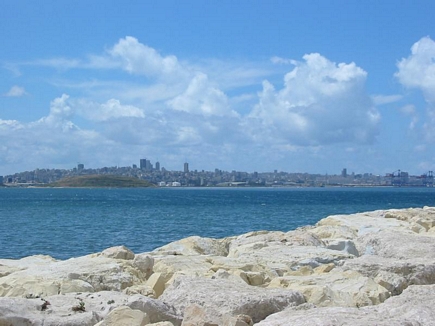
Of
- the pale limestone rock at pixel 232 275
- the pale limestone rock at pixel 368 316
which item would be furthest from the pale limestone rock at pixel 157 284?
the pale limestone rock at pixel 368 316

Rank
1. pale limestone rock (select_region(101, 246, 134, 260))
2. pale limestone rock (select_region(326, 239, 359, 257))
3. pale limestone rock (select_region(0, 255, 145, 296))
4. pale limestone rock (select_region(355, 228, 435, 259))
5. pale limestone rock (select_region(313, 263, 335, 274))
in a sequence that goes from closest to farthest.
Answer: pale limestone rock (select_region(0, 255, 145, 296)) → pale limestone rock (select_region(313, 263, 335, 274)) → pale limestone rock (select_region(355, 228, 435, 259)) → pale limestone rock (select_region(101, 246, 134, 260)) → pale limestone rock (select_region(326, 239, 359, 257))

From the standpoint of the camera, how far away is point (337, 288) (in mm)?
9039

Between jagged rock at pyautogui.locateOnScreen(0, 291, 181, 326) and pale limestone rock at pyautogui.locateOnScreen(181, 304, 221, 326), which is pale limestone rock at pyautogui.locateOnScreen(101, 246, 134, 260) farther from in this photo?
pale limestone rock at pyautogui.locateOnScreen(181, 304, 221, 326)

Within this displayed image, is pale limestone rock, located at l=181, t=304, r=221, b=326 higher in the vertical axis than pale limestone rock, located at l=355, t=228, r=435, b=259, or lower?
lower

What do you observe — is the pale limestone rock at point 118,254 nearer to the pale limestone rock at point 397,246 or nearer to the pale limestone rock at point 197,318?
the pale limestone rock at point 397,246

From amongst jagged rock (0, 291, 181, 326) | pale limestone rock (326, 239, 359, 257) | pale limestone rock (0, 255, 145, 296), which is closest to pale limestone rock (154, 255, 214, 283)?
pale limestone rock (0, 255, 145, 296)

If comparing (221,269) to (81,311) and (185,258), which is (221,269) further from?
(81,311)

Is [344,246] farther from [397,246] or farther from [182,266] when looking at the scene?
[182,266]

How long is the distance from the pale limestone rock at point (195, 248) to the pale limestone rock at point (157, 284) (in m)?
4.33

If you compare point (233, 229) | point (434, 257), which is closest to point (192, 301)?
point (434, 257)

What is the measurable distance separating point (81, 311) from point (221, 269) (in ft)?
11.2

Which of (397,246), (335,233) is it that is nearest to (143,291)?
(397,246)

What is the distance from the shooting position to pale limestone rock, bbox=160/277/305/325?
7418mm

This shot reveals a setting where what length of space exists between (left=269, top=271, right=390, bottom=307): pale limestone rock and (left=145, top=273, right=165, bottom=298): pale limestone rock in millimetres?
1640
